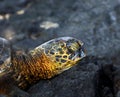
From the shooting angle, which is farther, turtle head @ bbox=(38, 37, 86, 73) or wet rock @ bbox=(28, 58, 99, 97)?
turtle head @ bbox=(38, 37, 86, 73)

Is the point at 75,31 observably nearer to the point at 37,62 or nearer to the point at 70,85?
the point at 37,62

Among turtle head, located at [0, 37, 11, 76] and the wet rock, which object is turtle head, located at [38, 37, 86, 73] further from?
turtle head, located at [0, 37, 11, 76]

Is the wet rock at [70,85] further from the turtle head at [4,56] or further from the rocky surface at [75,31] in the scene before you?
the turtle head at [4,56]

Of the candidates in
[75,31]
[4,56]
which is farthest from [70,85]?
[75,31]

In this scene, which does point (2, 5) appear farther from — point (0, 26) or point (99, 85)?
point (99, 85)

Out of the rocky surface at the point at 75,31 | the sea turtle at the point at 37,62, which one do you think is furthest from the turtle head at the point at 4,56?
the rocky surface at the point at 75,31

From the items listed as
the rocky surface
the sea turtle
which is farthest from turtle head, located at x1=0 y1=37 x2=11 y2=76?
the rocky surface

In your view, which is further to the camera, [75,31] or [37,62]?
[75,31]
